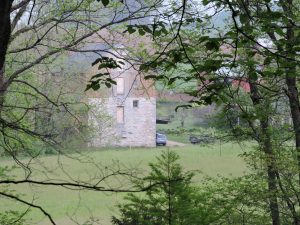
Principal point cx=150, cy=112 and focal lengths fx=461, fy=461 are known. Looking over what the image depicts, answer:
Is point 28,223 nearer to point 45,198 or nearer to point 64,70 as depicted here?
point 64,70

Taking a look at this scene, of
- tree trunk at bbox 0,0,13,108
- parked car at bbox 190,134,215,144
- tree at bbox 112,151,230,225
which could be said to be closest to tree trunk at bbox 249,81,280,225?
parked car at bbox 190,134,215,144

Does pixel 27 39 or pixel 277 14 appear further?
pixel 27 39

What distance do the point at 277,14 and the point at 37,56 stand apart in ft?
21.0

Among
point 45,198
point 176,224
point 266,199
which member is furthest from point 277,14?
point 45,198

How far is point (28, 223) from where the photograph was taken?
18.8 feet

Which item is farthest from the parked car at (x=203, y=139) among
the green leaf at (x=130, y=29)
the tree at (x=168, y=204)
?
the green leaf at (x=130, y=29)

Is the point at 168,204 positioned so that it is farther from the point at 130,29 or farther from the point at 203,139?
the point at 203,139

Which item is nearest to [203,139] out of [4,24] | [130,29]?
[130,29]

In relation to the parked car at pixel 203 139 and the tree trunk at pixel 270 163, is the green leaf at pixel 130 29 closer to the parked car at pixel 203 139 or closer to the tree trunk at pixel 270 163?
the tree trunk at pixel 270 163

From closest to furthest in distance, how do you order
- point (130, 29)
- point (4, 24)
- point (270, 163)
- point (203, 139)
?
point (4, 24) < point (130, 29) < point (270, 163) < point (203, 139)

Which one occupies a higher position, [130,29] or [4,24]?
[130,29]

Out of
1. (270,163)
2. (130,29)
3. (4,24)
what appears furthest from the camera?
(270,163)

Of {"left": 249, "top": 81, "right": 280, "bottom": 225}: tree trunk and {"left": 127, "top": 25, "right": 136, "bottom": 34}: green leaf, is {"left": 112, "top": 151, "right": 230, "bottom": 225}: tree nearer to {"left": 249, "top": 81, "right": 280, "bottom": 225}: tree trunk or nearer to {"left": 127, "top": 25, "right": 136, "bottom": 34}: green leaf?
{"left": 127, "top": 25, "right": 136, "bottom": 34}: green leaf

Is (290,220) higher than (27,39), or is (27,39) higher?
(27,39)
